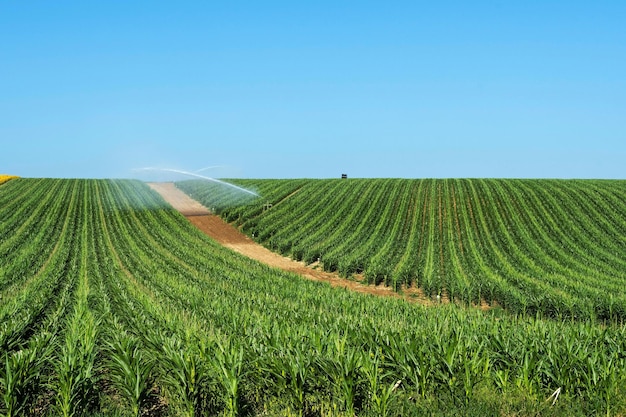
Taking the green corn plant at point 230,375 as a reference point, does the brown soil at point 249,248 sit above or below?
below

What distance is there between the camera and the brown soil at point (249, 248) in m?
33.1

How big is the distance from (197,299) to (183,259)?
17.3 metres

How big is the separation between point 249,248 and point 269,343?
34999 mm

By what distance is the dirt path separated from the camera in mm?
33781

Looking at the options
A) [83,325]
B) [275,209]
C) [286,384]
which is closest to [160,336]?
[83,325]

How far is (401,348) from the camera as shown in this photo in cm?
1175

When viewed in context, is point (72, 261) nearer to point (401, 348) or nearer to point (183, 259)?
point (183, 259)

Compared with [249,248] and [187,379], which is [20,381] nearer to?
[187,379]

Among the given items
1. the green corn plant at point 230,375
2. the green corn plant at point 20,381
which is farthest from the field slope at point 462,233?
the green corn plant at point 20,381

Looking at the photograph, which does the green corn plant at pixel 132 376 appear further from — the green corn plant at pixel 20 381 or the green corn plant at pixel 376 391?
the green corn plant at pixel 376 391

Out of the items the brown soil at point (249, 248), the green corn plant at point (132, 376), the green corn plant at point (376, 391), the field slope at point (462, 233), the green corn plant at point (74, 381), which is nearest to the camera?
the green corn plant at point (376, 391)

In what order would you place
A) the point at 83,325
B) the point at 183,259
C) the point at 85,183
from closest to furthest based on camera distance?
the point at 83,325 → the point at 183,259 → the point at 85,183

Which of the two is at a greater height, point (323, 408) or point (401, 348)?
point (401, 348)

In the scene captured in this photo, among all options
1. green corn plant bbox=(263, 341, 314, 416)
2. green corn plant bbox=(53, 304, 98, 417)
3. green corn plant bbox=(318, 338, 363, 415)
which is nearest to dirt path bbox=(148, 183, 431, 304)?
green corn plant bbox=(263, 341, 314, 416)
